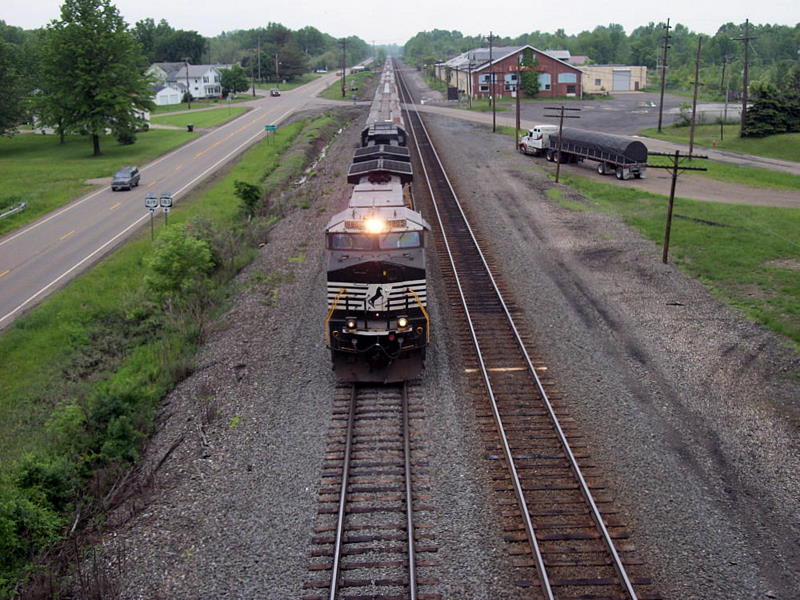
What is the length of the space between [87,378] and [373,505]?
45.6 ft

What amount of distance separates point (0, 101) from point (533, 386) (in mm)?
67527

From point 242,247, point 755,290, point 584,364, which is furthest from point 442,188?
point 584,364

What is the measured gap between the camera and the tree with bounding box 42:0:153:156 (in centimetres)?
6294

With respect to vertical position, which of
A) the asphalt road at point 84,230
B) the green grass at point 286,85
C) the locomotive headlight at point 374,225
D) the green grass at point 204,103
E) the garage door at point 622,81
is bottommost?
the asphalt road at point 84,230

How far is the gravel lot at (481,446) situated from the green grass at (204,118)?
2734 inches

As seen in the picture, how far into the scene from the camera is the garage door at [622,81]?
117 meters

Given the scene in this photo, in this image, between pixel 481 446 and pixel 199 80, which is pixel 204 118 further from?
pixel 481 446

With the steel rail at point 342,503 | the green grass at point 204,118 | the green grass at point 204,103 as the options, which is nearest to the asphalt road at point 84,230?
the steel rail at point 342,503

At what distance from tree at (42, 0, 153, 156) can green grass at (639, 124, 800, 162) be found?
51.3 meters

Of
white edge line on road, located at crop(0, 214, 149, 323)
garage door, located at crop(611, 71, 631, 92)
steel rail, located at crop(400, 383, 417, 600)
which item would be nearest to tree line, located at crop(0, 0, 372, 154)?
white edge line on road, located at crop(0, 214, 149, 323)

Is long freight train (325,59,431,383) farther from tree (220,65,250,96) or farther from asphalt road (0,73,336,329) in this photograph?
tree (220,65,250,96)

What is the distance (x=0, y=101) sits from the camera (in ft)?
216

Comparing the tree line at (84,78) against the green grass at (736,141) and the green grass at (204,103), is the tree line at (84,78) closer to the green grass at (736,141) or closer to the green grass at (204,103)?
the green grass at (204,103)

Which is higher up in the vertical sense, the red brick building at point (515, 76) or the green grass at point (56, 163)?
the red brick building at point (515, 76)
